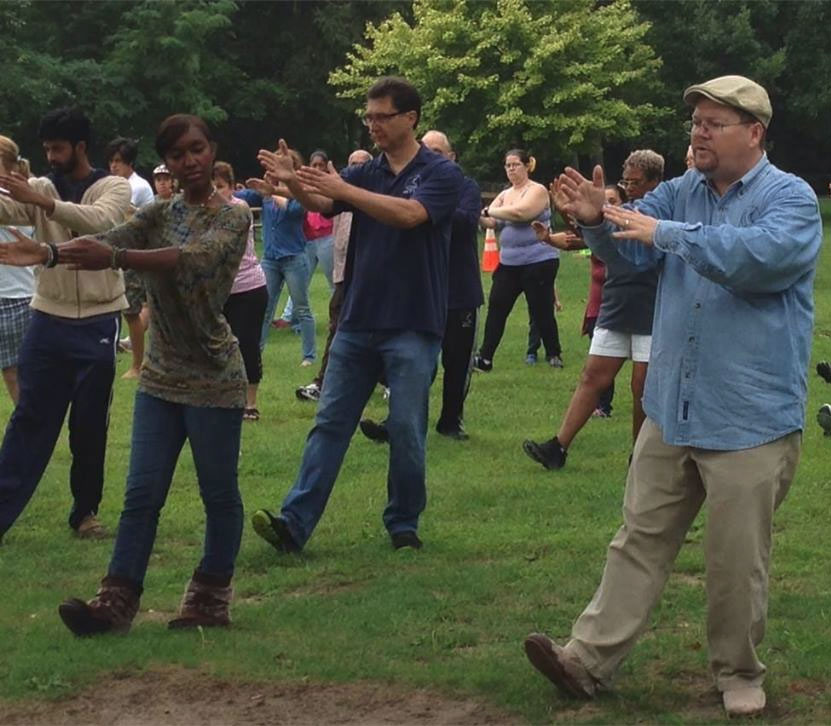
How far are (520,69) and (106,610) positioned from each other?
136 feet

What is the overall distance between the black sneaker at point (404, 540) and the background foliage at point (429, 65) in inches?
1446

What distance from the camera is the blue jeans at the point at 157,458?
593 centimetres

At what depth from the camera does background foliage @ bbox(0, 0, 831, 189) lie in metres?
45.0

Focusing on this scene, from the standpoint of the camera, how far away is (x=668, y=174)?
189ft

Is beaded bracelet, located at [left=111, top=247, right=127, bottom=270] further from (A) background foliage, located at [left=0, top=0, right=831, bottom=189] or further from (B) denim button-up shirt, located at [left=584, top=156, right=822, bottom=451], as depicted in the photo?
(A) background foliage, located at [left=0, top=0, right=831, bottom=189]

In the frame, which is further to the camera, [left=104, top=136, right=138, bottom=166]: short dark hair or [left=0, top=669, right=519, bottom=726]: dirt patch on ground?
[left=104, top=136, right=138, bottom=166]: short dark hair

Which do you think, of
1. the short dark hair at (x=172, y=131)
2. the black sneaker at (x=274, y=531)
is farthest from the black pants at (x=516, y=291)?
the short dark hair at (x=172, y=131)

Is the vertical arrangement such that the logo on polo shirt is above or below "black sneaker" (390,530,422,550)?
above

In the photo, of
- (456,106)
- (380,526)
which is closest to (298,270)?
(380,526)

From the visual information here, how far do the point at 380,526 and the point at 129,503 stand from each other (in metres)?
2.24

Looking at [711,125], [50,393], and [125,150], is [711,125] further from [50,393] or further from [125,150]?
[125,150]

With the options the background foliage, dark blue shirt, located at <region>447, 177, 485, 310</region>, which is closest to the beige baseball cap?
dark blue shirt, located at <region>447, 177, 485, 310</region>

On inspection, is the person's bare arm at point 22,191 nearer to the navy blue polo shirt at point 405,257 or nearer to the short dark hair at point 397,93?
the navy blue polo shirt at point 405,257

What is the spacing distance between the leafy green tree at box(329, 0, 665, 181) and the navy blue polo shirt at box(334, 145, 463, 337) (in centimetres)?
3785
